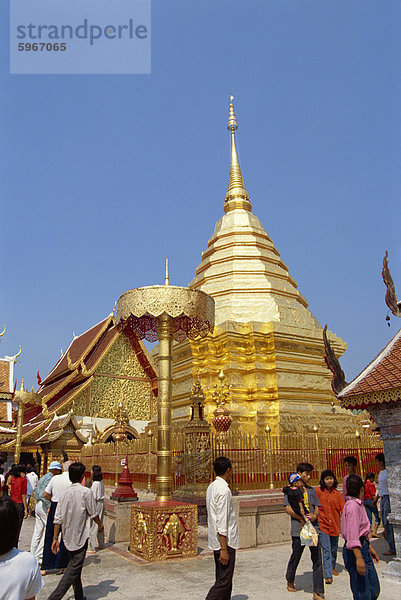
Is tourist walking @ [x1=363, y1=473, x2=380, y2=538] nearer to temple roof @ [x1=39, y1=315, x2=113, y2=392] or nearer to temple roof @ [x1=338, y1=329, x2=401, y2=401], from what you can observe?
temple roof @ [x1=338, y1=329, x2=401, y2=401]

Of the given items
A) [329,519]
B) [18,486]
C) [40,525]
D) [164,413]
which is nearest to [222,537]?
[329,519]

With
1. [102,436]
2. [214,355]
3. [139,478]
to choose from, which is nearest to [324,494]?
[139,478]

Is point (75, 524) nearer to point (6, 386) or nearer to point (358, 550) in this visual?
point (358, 550)

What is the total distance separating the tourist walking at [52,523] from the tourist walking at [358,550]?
3236 millimetres

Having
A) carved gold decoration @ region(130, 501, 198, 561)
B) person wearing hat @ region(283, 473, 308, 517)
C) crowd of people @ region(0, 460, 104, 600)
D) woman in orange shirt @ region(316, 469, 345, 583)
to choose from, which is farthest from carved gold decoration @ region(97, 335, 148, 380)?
person wearing hat @ region(283, 473, 308, 517)

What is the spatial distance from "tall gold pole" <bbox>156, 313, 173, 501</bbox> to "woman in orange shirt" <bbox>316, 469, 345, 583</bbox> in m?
2.35

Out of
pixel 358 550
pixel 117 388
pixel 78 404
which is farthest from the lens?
pixel 117 388

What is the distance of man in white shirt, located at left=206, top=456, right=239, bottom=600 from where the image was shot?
4.07 metres

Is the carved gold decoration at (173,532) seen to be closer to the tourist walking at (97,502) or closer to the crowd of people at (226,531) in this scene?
the crowd of people at (226,531)

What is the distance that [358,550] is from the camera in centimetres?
390

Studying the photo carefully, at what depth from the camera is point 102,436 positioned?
17516 mm

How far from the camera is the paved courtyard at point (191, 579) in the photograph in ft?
16.8

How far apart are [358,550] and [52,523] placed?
12.0 ft

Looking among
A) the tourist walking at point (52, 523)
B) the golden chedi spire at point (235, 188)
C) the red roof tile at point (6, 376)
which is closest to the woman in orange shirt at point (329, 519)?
the tourist walking at point (52, 523)
